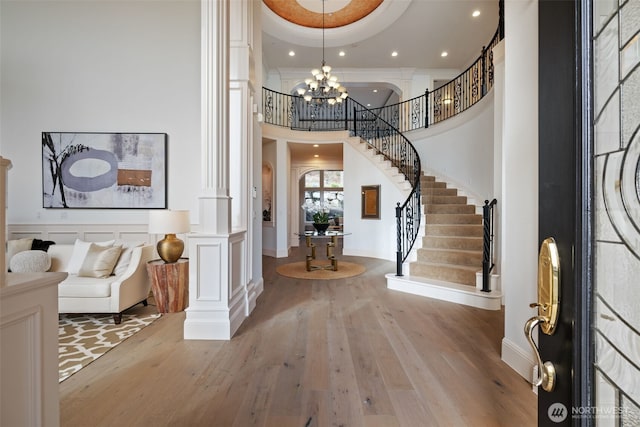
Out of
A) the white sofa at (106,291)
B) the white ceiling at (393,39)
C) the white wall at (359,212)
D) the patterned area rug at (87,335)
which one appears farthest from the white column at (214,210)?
the white ceiling at (393,39)

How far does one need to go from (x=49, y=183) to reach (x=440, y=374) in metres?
6.05

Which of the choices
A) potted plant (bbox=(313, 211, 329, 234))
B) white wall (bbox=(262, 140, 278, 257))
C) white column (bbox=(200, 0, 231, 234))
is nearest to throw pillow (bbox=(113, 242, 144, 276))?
white column (bbox=(200, 0, 231, 234))

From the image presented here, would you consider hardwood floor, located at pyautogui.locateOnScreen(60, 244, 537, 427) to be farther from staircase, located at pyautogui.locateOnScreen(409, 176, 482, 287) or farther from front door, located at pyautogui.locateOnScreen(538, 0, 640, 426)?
front door, located at pyautogui.locateOnScreen(538, 0, 640, 426)

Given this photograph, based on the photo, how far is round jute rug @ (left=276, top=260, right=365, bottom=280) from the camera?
502 centimetres

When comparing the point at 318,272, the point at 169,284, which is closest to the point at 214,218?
the point at 169,284

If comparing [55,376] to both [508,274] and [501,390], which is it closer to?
[501,390]

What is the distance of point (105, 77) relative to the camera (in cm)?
449

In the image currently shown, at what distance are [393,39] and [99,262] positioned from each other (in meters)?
8.31

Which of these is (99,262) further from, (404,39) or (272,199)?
(404,39)

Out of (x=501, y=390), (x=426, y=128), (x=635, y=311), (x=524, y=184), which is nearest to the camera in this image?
(x=635, y=311)

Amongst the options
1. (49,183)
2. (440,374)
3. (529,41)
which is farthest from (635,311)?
(49,183)

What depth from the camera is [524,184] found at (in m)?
1.98

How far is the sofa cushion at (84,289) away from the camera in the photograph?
9.61ft

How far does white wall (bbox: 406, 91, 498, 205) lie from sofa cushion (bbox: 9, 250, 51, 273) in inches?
275
